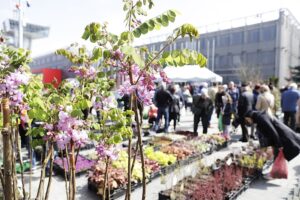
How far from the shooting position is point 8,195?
1698 mm

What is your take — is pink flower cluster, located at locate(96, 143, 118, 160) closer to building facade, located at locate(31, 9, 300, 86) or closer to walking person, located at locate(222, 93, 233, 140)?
walking person, located at locate(222, 93, 233, 140)

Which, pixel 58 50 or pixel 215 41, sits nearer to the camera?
pixel 58 50

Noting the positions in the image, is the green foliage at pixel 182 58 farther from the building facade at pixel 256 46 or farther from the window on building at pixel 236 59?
the window on building at pixel 236 59

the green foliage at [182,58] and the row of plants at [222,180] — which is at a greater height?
the green foliage at [182,58]

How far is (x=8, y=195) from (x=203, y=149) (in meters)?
6.91

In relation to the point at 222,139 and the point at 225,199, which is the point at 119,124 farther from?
the point at 222,139

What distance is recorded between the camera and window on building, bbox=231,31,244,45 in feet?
177

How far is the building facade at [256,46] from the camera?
160 ft

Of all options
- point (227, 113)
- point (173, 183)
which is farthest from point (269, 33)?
point (173, 183)

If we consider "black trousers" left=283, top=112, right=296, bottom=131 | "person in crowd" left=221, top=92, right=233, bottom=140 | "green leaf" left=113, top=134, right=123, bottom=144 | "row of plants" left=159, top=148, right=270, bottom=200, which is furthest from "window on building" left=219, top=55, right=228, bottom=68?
"green leaf" left=113, top=134, right=123, bottom=144

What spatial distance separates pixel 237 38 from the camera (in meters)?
54.6

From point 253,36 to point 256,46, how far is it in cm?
182

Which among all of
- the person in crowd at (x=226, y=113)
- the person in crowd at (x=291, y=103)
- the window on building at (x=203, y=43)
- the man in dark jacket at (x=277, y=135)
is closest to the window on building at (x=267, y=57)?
the window on building at (x=203, y=43)

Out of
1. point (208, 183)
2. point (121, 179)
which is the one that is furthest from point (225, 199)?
point (121, 179)
